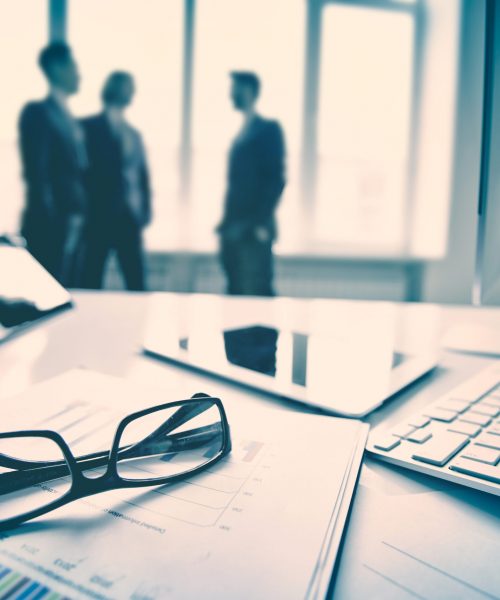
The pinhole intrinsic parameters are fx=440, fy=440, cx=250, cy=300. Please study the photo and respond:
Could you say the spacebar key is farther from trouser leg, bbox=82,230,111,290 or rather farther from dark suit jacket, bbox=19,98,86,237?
trouser leg, bbox=82,230,111,290

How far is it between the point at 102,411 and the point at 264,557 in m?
0.21

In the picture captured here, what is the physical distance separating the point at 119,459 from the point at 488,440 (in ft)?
0.84

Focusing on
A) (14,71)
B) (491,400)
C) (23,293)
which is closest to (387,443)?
(491,400)

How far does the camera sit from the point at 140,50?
312 cm

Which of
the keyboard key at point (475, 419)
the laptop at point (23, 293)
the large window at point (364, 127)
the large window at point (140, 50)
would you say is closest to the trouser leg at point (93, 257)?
the large window at point (140, 50)

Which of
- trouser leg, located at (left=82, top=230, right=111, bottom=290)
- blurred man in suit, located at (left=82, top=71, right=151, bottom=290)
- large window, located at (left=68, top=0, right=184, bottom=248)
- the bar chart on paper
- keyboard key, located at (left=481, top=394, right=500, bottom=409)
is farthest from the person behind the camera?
large window, located at (left=68, top=0, right=184, bottom=248)

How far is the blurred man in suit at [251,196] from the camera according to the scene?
2.29 m

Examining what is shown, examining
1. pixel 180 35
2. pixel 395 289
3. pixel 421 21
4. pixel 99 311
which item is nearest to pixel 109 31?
pixel 180 35

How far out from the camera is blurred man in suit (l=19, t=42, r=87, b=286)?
2.16m

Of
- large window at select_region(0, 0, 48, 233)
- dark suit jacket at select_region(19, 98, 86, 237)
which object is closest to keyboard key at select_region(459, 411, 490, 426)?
dark suit jacket at select_region(19, 98, 86, 237)

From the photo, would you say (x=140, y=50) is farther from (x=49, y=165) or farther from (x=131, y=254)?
(x=131, y=254)

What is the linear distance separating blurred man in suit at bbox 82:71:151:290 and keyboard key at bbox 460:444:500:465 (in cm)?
240

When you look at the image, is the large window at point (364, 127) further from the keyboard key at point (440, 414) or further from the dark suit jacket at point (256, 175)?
the keyboard key at point (440, 414)

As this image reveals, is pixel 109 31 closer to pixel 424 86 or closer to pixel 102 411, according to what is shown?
pixel 424 86
